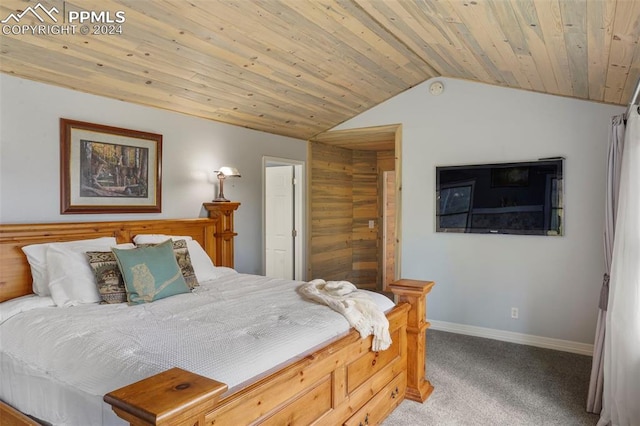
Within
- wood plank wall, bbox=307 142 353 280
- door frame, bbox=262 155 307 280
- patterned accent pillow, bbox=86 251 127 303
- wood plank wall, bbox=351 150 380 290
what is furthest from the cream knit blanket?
wood plank wall, bbox=351 150 380 290

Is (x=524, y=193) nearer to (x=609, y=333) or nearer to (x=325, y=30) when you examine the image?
(x=609, y=333)

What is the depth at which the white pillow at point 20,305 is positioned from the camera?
8.01 ft

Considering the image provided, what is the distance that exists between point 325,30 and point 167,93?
1432mm

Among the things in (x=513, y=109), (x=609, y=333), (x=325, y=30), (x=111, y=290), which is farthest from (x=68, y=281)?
(x=513, y=109)

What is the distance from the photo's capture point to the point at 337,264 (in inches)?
248

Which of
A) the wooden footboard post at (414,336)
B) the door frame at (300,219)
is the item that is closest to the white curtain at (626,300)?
the wooden footboard post at (414,336)

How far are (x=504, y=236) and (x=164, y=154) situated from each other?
339 centimetres

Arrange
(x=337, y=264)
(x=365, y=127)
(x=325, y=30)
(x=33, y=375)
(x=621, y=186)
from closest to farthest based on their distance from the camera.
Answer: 1. (x=33, y=375)
2. (x=621, y=186)
3. (x=325, y=30)
4. (x=365, y=127)
5. (x=337, y=264)

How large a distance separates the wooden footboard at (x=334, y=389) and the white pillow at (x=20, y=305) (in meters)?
1.62

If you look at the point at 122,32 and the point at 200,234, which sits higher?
the point at 122,32

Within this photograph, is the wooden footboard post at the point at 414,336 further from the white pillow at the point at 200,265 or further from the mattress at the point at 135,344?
the white pillow at the point at 200,265

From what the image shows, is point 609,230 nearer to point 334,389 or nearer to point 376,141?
point 334,389

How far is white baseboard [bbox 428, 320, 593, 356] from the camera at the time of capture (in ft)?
13.0

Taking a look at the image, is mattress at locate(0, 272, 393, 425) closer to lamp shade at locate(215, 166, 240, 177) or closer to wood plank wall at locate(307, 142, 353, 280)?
lamp shade at locate(215, 166, 240, 177)
